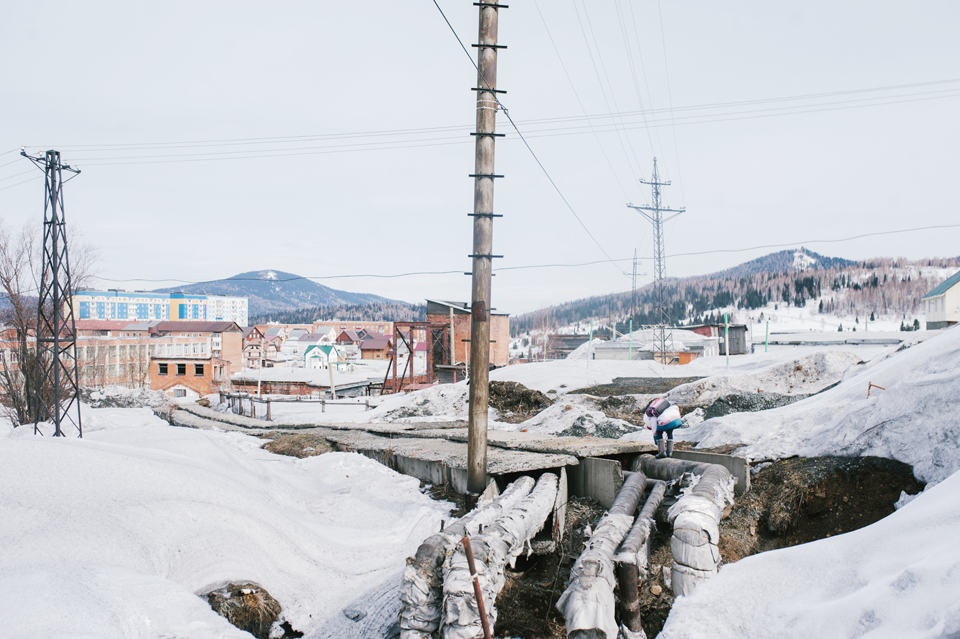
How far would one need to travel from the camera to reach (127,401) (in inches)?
1307

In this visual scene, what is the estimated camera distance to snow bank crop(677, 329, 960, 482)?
6039 mm

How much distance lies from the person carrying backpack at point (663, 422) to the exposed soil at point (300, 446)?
6631 millimetres

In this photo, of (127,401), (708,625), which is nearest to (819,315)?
(127,401)

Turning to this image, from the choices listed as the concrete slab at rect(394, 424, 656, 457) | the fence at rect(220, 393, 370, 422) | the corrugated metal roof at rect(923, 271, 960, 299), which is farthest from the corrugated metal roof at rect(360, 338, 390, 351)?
the concrete slab at rect(394, 424, 656, 457)

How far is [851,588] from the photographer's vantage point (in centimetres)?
328

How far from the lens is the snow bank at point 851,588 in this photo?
2672 millimetres

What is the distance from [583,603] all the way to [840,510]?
3.94 m

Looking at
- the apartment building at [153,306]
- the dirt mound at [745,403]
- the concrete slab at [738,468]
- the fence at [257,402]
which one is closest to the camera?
the concrete slab at [738,468]

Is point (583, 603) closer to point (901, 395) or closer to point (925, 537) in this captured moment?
point (925, 537)

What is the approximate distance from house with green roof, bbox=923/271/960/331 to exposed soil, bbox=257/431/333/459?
34.1 m

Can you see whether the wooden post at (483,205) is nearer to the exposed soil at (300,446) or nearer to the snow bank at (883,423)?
the snow bank at (883,423)

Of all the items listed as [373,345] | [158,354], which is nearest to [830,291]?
[373,345]

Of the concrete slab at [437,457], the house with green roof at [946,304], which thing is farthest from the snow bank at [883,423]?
the house with green roof at [946,304]

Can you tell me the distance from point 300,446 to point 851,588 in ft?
34.1
